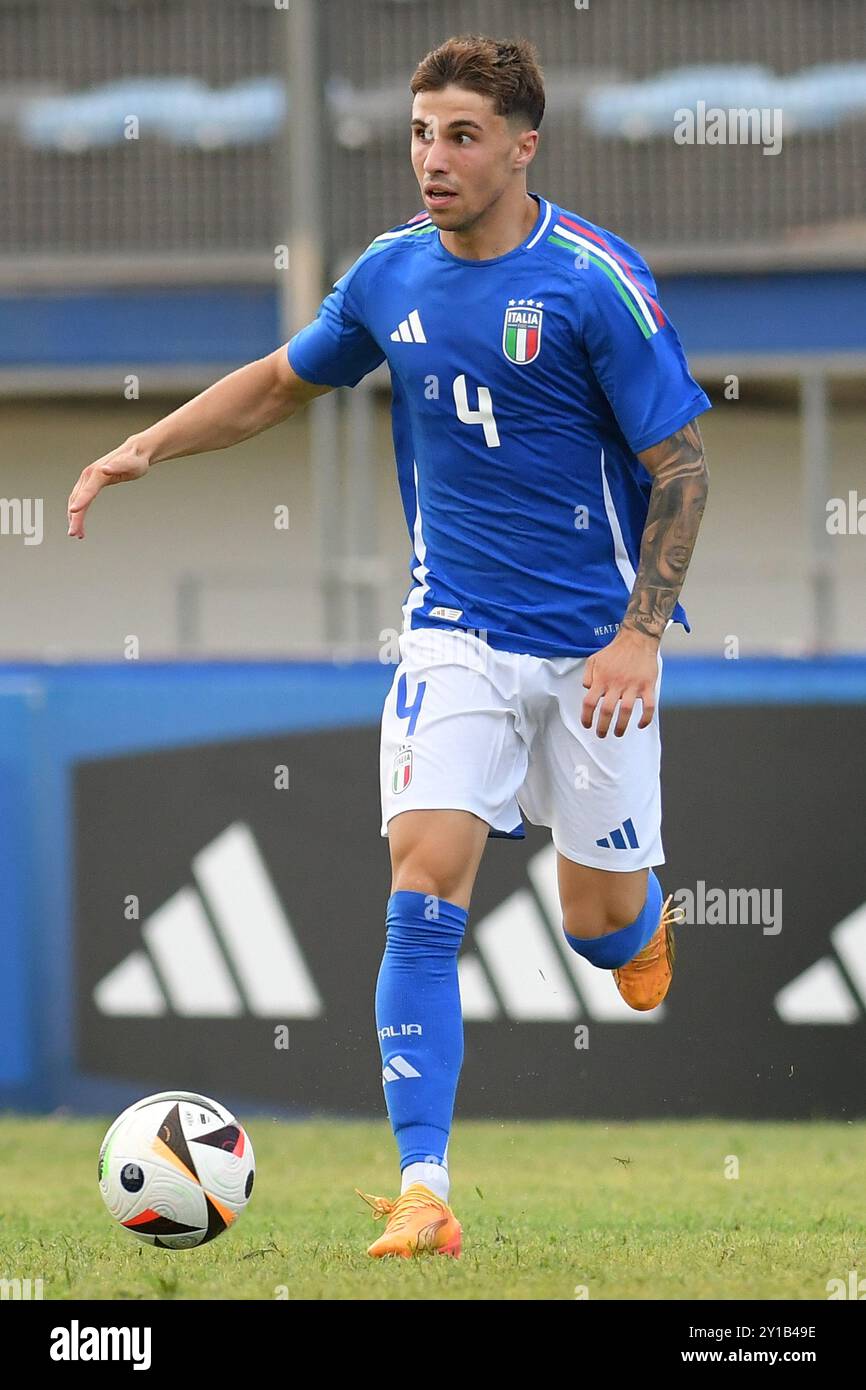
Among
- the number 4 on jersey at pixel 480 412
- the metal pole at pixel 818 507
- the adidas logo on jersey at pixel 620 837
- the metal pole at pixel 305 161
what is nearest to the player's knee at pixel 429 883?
the adidas logo on jersey at pixel 620 837

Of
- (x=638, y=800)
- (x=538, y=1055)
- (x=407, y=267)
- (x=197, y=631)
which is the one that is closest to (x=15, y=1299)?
(x=638, y=800)

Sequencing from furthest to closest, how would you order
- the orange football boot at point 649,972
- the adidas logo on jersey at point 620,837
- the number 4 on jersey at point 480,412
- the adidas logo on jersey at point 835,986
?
1. the adidas logo on jersey at point 835,986
2. the orange football boot at point 649,972
3. the adidas logo on jersey at point 620,837
4. the number 4 on jersey at point 480,412

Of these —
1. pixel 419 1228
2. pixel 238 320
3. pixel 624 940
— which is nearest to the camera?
pixel 419 1228

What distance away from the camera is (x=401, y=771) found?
4.63 m

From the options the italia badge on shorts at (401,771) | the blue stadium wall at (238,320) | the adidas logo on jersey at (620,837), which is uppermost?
the blue stadium wall at (238,320)

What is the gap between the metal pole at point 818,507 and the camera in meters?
9.56

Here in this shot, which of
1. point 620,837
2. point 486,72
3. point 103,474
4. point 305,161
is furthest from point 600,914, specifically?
point 305,161

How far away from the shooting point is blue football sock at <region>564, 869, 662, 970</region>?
207 inches

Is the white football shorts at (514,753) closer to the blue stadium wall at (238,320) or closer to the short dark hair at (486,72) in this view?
the short dark hair at (486,72)

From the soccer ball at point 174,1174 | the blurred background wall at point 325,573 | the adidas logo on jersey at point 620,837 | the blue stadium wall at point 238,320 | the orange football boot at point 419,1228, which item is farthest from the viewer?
the blue stadium wall at point 238,320

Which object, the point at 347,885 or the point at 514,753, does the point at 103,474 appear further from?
the point at 347,885

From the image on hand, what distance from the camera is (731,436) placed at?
13.1 metres

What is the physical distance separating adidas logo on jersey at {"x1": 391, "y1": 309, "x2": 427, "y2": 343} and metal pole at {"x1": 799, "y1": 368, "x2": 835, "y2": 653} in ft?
16.7

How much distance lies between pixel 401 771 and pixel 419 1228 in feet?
3.24
